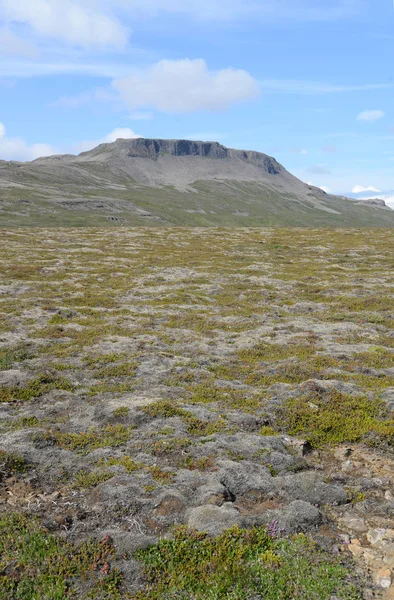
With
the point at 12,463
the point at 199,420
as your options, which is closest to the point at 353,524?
the point at 199,420

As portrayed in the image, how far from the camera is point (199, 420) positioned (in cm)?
1569

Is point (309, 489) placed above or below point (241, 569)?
above

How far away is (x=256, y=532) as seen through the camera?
10180 mm

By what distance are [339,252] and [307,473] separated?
205ft

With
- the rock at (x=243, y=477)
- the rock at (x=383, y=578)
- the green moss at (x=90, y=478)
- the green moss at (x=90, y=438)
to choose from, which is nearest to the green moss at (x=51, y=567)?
the green moss at (x=90, y=478)

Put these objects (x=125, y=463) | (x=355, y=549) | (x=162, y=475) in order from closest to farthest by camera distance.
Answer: (x=355, y=549) < (x=162, y=475) < (x=125, y=463)

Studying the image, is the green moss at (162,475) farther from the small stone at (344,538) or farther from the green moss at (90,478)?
the small stone at (344,538)

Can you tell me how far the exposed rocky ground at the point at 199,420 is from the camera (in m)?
10.7

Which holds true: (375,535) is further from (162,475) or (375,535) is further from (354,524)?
(162,475)

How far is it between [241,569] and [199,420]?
6753mm

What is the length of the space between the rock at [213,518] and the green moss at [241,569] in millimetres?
249

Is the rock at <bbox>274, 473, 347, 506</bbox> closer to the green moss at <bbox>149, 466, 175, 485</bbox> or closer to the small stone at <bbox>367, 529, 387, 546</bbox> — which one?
the small stone at <bbox>367, 529, 387, 546</bbox>

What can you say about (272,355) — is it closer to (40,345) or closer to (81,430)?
(81,430)

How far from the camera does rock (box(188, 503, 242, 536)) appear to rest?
1030cm
